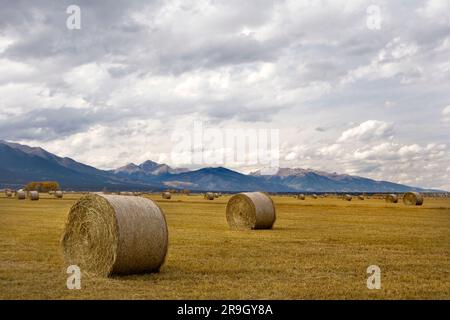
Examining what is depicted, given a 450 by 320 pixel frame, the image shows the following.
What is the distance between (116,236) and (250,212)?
16240 millimetres

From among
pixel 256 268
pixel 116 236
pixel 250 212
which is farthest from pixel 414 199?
pixel 116 236

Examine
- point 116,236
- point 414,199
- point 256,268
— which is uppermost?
point 414,199

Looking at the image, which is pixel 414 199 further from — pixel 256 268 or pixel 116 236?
pixel 116 236

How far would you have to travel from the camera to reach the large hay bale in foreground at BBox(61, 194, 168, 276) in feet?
46.8

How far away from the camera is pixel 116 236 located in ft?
46.7

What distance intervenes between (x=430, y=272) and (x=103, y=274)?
8601mm

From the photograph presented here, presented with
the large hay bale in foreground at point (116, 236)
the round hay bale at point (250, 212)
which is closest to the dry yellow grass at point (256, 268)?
the large hay bale in foreground at point (116, 236)

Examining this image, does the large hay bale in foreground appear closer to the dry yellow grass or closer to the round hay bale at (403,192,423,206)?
the dry yellow grass

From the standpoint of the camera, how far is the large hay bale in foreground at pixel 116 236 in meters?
14.3

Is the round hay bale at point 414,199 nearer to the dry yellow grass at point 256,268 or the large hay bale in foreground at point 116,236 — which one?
the dry yellow grass at point 256,268

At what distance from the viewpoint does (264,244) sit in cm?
2184

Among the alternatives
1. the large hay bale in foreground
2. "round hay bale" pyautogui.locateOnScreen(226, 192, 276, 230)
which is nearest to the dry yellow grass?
the large hay bale in foreground

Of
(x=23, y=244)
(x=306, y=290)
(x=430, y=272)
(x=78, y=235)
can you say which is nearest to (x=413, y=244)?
(x=430, y=272)
